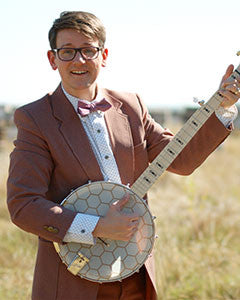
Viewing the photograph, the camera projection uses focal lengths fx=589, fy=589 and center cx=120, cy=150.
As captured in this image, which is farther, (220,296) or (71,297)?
(220,296)

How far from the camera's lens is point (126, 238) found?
2646 mm

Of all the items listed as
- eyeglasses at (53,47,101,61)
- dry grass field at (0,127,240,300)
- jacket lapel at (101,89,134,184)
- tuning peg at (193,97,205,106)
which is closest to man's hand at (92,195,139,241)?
jacket lapel at (101,89,134,184)

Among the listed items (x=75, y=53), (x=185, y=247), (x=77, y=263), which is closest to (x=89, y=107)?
(x=75, y=53)

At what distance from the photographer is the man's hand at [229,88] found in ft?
8.72

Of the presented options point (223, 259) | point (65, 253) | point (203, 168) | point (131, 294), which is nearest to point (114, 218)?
point (65, 253)

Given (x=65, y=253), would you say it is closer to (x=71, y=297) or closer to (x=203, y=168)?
(x=71, y=297)

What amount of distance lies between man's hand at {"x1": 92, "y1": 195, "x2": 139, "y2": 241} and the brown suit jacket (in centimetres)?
14

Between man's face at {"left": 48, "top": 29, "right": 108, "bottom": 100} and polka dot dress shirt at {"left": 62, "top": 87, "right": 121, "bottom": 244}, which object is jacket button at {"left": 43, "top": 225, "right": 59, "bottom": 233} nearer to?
polka dot dress shirt at {"left": 62, "top": 87, "right": 121, "bottom": 244}

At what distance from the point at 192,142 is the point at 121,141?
37 cm

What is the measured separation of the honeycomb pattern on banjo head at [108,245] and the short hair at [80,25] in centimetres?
70

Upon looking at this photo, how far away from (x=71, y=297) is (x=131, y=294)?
31 centimetres

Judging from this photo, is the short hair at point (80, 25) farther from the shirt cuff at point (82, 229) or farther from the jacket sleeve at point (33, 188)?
the shirt cuff at point (82, 229)

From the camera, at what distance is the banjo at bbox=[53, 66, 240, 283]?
2.69m

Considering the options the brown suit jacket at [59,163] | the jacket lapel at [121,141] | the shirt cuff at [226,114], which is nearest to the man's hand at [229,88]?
the shirt cuff at [226,114]
